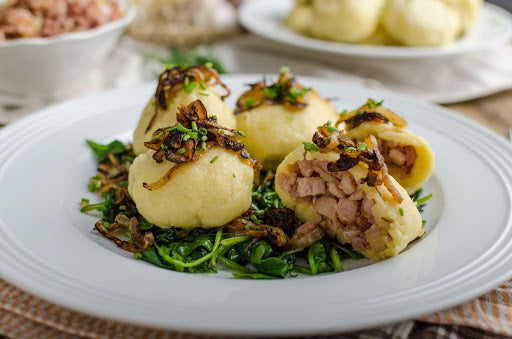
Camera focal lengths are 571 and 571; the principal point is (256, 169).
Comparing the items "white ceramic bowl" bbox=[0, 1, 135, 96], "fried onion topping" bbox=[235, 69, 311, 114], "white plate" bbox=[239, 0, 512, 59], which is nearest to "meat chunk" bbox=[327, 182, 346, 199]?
"fried onion topping" bbox=[235, 69, 311, 114]

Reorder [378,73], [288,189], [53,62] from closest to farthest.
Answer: [288,189] < [53,62] < [378,73]

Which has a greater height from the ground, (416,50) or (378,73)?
(416,50)

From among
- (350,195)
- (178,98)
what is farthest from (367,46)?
(350,195)

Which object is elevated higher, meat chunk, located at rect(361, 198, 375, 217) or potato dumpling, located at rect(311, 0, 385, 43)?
meat chunk, located at rect(361, 198, 375, 217)

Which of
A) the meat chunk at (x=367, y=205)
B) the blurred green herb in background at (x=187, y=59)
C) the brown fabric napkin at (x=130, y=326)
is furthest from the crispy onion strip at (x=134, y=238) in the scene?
the blurred green herb in background at (x=187, y=59)

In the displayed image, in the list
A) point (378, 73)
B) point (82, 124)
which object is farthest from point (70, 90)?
point (378, 73)

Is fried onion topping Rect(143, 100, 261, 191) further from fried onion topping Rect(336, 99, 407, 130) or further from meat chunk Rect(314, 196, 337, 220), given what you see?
fried onion topping Rect(336, 99, 407, 130)

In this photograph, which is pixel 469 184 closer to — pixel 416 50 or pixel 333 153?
pixel 333 153
